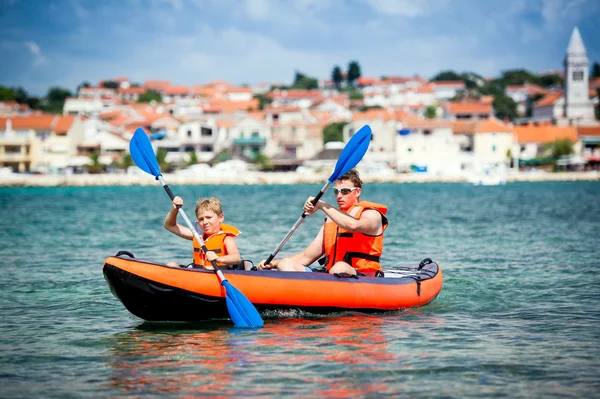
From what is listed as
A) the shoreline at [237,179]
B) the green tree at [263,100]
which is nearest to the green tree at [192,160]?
the shoreline at [237,179]

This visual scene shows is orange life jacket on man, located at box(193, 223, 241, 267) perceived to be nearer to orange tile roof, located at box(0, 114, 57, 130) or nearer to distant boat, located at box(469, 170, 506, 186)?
distant boat, located at box(469, 170, 506, 186)

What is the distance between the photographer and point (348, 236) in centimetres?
961

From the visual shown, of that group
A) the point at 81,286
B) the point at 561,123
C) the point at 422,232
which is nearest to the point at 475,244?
the point at 422,232

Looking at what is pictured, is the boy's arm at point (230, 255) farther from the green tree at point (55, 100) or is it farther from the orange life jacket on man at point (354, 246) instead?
the green tree at point (55, 100)

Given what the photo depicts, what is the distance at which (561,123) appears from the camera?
107 m

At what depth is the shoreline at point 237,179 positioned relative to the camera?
252 feet

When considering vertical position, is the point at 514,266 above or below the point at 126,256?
below

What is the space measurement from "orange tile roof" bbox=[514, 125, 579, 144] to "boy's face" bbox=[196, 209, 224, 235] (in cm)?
8014

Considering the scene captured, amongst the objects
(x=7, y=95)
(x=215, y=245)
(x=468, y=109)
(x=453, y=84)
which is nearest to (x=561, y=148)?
(x=468, y=109)

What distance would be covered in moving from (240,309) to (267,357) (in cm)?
107

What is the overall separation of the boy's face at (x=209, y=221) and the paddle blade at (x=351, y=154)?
4.37ft

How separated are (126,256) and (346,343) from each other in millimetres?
2554

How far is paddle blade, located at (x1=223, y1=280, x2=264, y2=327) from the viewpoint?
891 cm

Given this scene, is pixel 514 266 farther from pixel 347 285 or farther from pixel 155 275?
pixel 155 275
